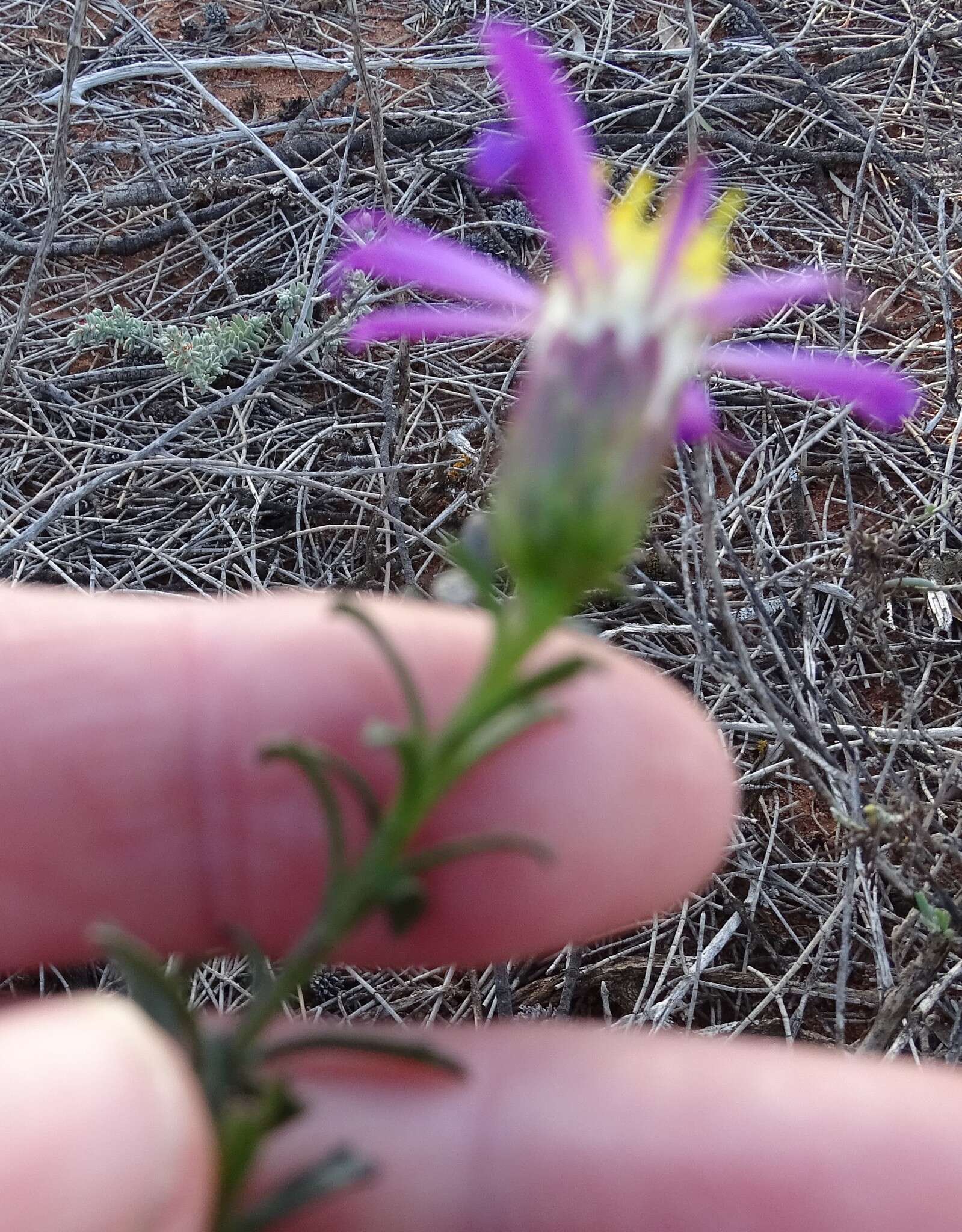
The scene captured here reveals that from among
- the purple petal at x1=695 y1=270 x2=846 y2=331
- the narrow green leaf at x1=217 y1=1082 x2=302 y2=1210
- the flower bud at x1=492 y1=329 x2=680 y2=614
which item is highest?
the purple petal at x1=695 y1=270 x2=846 y2=331

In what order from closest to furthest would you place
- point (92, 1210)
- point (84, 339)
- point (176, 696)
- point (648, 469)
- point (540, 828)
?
point (92, 1210)
point (648, 469)
point (540, 828)
point (176, 696)
point (84, 339)

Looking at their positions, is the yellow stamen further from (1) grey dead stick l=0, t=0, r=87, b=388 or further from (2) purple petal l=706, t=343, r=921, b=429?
(1) grey dead stick l=0, t=0, r=87, b=388

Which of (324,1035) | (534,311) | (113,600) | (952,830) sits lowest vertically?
(952,830)

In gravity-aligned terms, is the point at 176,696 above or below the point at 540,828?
above

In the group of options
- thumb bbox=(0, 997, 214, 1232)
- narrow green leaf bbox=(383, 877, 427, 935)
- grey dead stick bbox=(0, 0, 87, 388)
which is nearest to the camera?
thumb bbox=(0, 997, 214, 1232)

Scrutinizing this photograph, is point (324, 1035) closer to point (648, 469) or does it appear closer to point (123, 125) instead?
point (648, 469)

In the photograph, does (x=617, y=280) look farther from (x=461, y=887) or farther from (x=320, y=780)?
(x=461, y=887)

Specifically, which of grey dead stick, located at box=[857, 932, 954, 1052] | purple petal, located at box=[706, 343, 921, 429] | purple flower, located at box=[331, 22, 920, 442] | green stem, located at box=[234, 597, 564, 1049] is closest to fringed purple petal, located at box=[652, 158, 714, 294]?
purple flower, located at box=[331, 22, 920, 442]

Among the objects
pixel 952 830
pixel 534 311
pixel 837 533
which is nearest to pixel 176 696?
pixel 534 311
